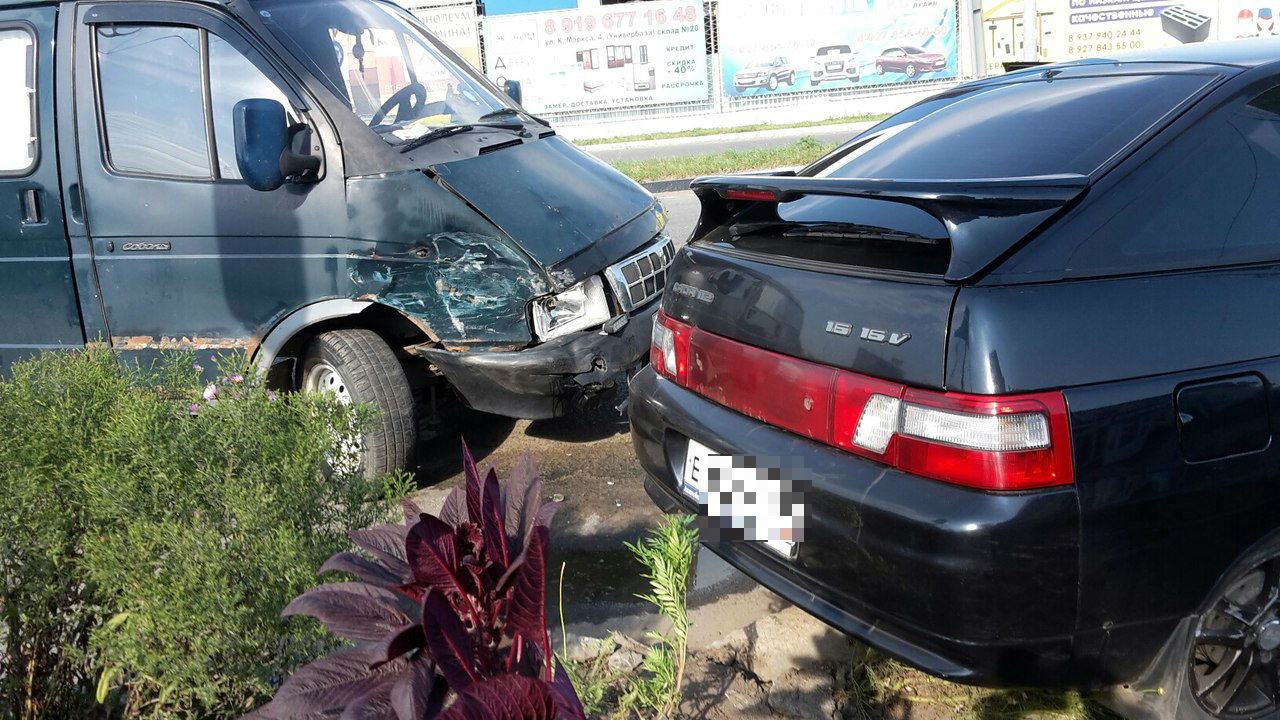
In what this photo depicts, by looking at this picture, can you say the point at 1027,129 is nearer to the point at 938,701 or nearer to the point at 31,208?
the point at 938,701

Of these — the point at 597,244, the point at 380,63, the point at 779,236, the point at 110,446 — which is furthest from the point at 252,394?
the point at 380,63

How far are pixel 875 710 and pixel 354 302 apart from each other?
8.68ft

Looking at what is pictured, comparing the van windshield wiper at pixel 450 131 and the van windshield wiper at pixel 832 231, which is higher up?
the van windshield wiper at pixel 450 131

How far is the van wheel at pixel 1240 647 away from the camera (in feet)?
8.18

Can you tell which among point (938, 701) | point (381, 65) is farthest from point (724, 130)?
point (938, 701)

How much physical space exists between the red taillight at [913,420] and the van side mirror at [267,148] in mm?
2294

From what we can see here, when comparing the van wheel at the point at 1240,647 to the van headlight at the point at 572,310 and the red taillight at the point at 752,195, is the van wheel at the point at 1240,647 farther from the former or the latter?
the van headlight at the point at 572,310

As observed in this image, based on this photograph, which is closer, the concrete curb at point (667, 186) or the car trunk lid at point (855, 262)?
the car trunk lid at point (855, 262)

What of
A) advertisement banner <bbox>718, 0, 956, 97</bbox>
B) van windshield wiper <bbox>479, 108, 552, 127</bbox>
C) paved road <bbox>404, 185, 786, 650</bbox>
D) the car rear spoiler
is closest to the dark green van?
van windshield wiper <bbox>479, 108, 552, 127</bbox>

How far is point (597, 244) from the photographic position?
4434 mm

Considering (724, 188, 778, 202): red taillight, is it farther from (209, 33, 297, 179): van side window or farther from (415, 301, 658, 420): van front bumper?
(209, 33, 297, 179): van side window

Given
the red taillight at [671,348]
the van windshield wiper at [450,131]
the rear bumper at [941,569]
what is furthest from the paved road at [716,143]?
the rear bumper at [941,569]

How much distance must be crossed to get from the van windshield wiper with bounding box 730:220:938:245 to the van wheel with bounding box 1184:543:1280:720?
3.77 ft

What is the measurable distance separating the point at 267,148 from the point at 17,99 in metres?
1.50
